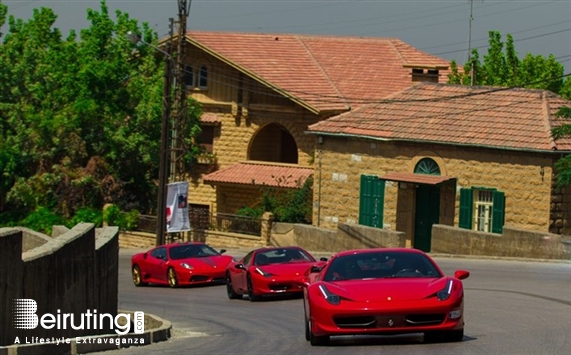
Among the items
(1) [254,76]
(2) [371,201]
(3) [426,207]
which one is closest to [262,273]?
(3) [426,207]

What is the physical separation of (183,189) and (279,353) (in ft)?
104

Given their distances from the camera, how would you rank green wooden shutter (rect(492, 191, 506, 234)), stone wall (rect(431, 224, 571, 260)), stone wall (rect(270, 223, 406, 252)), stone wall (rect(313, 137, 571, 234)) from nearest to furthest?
1. stone wall (rect(431, 224, 571, 260))
2. stone wall (rect(313, 137, 571, 234))
3. green wooden shutter (rect(492, 191, 506, 234))
4. stone wall (rect(270, 223, 406, 252))

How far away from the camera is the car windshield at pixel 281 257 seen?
2748cm

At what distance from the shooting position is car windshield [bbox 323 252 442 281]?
16.4 meters

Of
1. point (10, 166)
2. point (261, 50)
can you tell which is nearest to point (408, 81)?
point (261, 50)

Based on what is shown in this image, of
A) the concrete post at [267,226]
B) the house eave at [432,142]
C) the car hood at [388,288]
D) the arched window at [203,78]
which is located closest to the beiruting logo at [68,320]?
the car hood at [388,288]

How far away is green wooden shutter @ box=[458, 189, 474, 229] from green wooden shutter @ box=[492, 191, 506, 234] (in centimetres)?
89

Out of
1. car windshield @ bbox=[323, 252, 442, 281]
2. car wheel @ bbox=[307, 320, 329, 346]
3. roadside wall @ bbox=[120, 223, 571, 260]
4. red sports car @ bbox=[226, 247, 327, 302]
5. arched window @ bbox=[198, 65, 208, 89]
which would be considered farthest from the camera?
arched window @ bbox=[198, 65, 208, 89]

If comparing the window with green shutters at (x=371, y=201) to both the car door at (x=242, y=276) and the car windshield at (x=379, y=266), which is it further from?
the car windshield at (x=379, y=266)

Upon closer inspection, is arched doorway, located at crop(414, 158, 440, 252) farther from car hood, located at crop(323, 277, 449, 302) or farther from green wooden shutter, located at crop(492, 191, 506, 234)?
car hood, located at crop(323, 277, 449, 302)

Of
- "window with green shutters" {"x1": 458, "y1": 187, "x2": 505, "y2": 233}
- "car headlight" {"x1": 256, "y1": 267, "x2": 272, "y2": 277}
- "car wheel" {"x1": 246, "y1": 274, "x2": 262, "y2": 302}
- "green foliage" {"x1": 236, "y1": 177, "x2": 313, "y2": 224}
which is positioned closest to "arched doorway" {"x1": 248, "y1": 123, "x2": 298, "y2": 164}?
"green foliage" {"x1": 236, "y1": 177, "x2": 313, "y2": 224}

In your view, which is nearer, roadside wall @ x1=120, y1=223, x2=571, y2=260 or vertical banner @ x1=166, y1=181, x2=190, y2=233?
roadside wall @ x1=120, y1=223, x2=571, y2=260

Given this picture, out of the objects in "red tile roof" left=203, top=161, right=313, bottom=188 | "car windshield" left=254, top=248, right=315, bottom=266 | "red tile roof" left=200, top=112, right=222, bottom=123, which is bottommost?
"car windshield" left=254, top=248, right=315, bottom=266

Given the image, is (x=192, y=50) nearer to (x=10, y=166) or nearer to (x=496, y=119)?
(x=10, y=166)
